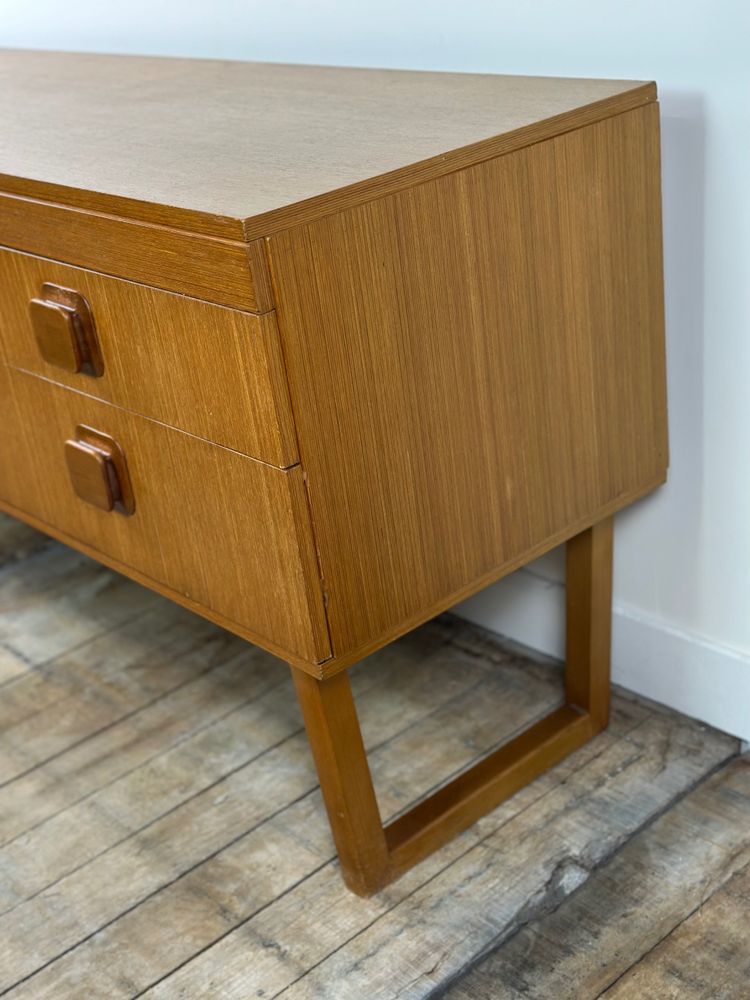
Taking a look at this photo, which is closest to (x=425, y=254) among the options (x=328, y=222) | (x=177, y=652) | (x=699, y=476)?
(x=328, y=222)

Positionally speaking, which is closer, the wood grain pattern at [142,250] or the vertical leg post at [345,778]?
the wood grain pattern at [142,250]

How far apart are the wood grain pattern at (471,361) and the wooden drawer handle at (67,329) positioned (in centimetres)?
26

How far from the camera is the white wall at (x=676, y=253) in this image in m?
1.16

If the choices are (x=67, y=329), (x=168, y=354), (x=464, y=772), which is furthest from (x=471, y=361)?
(x=464, y=772)

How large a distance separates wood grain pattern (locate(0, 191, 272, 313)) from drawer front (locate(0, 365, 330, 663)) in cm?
14

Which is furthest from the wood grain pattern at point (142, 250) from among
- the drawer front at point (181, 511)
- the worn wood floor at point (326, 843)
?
the worn wood floor at point (326, 843)

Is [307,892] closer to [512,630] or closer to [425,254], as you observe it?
[512,630]

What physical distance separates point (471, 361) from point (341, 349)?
14 centimetres

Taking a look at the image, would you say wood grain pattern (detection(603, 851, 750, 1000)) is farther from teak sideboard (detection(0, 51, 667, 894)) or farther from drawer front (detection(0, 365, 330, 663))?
drawer front (detection(0, 365, 330, 663))

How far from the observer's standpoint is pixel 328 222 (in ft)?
3.02

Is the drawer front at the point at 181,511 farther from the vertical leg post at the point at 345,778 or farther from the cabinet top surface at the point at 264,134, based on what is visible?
the cabinet top surface at the point at 264,134

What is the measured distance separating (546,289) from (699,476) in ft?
1.12

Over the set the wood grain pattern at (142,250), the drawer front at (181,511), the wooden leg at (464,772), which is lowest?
the wooden leg at (464,772)

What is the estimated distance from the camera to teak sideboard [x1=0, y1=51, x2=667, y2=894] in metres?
0.95
